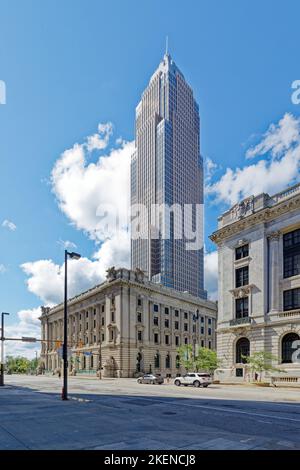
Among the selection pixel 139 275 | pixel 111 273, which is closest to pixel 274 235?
pixel 139 275

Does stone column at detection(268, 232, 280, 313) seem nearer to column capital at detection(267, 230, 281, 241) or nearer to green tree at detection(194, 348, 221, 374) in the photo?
column capital at detection(267, 230, 281, 241)

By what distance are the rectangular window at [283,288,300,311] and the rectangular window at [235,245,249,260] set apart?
754cm

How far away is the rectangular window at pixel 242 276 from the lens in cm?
5106

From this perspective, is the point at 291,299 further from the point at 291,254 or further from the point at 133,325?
the point at 133,325

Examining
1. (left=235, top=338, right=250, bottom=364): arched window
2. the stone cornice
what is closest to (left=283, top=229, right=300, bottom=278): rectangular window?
the stone cornice

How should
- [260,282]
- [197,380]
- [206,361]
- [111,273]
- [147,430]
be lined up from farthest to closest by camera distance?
[111,273] < [206,361] < [260,282] < [197,380] < [147,430]

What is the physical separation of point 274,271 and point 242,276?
17.8 ft

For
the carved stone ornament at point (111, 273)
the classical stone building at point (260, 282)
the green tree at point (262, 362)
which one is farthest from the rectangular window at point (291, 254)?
the carved stone ornament at point (111, 273)

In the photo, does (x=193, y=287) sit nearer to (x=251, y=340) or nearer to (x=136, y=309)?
(x=136, y=309)

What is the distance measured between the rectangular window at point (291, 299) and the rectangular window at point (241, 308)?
548 centimetres

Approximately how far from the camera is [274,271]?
47.1 meters

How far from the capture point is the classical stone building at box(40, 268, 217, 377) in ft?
271

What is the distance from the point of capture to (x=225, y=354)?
168ft

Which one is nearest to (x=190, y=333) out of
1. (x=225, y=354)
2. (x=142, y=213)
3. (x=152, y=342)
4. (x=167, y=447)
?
(x=152, y=342)
